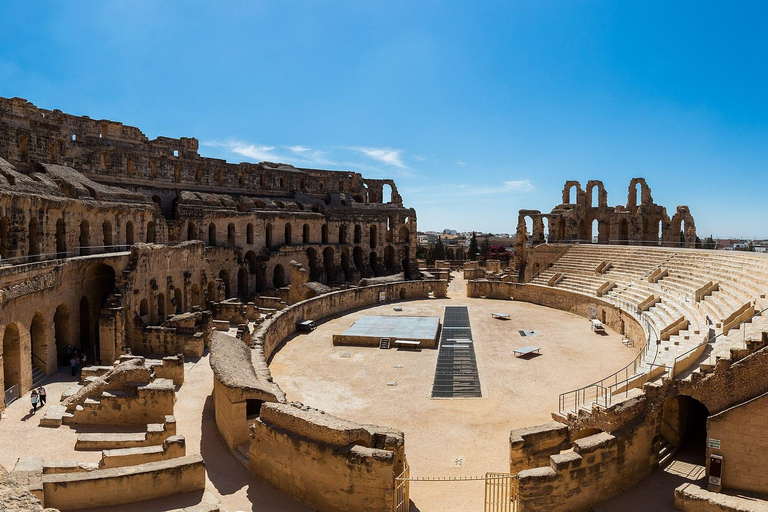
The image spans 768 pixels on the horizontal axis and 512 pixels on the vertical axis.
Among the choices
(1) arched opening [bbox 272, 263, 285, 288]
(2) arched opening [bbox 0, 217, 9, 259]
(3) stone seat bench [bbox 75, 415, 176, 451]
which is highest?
(2) arched opening [bbox 0, 217, 9, 259]

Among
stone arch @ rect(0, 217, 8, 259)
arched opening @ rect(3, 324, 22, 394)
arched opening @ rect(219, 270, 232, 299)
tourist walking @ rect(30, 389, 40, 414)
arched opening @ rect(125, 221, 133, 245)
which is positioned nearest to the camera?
tourist walking @ rect(30, 389, 40, 414)

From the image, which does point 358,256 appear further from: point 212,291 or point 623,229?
point 623,229

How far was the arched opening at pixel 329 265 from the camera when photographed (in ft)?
126

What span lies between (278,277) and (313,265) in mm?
3423

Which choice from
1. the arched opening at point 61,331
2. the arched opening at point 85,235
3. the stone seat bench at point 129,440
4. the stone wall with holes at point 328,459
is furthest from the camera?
the arched opening at point 85,235

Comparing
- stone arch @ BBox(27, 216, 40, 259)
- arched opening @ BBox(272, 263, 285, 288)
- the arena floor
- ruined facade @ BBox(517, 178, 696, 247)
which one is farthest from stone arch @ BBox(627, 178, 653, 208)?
stone arch @ BBox(27, 216, 40, 259)

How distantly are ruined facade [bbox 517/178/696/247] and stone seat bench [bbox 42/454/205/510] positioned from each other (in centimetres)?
3116

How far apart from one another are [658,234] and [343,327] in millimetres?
24892

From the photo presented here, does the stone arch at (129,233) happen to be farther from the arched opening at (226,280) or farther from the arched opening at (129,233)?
the arched opening at (226,280)

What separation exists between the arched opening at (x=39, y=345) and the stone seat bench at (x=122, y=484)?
956cm

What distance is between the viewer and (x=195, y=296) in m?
26.4

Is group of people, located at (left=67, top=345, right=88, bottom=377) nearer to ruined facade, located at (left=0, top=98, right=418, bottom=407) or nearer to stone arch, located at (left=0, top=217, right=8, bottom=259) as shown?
ruined facade, located at (left=0, top=98, right=418, bottom=407)

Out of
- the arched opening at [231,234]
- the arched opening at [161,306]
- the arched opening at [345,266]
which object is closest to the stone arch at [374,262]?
the arched opening at [345,266]

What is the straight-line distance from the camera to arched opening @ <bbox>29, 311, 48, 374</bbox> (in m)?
15.9
